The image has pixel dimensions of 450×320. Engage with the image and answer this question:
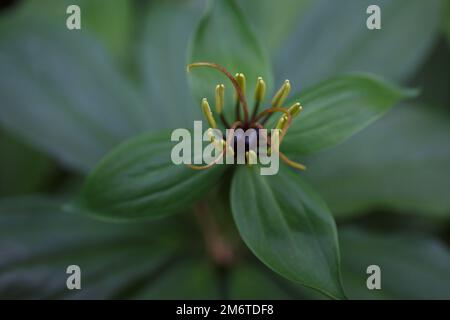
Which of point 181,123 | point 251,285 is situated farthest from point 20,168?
point 251,285

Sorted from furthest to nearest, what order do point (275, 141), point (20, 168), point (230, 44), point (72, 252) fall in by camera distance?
point (20, 168) → point (72, 252) → point (230, 44) → point (275, 141)

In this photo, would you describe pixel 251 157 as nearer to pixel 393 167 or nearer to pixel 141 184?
pixel 141 184

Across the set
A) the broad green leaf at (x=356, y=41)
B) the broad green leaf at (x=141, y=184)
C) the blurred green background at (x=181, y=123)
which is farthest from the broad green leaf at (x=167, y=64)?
the broad green leaf at (x=141, y=184)

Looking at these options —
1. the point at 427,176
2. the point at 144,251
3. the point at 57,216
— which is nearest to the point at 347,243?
the point at 427,176

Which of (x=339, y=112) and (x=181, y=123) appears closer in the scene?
(x=339, y=112)

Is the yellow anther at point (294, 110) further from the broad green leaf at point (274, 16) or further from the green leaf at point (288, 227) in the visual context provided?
the broad green leaf at point (274, 16)

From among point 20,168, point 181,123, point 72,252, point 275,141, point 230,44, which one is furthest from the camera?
point 20,168
